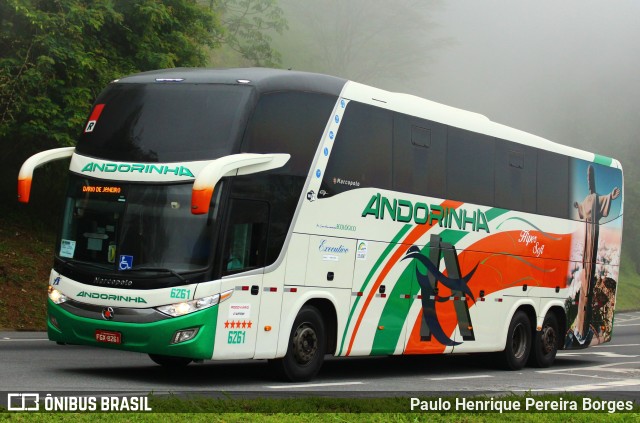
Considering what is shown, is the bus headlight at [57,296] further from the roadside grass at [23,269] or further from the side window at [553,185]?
the side window at [553,185]

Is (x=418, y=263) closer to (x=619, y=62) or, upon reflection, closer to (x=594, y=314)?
(x=594, y=314)

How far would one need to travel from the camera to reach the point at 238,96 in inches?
569

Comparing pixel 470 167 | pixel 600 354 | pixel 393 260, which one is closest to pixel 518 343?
pixel 470 167

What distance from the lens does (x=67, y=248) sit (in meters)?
14.6

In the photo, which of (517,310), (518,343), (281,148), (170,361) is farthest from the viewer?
(518,343)

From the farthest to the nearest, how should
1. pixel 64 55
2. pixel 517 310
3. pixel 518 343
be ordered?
1. pixel 64 55
2. pixel 518 343
3. pixel 517 310

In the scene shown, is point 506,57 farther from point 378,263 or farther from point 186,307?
point 186,307

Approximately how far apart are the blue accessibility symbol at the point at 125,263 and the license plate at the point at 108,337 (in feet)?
2.54

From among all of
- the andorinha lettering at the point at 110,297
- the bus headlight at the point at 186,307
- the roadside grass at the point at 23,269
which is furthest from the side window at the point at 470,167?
the roadside grass at the point at 23,269

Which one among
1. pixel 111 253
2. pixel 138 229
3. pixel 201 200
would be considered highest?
pixel 201 200

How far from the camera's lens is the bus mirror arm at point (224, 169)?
1302 centimetres

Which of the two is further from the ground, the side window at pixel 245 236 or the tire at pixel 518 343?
the side window at pixel 245 236

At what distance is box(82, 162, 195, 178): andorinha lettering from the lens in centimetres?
1403

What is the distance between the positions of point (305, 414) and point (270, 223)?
4.27m
